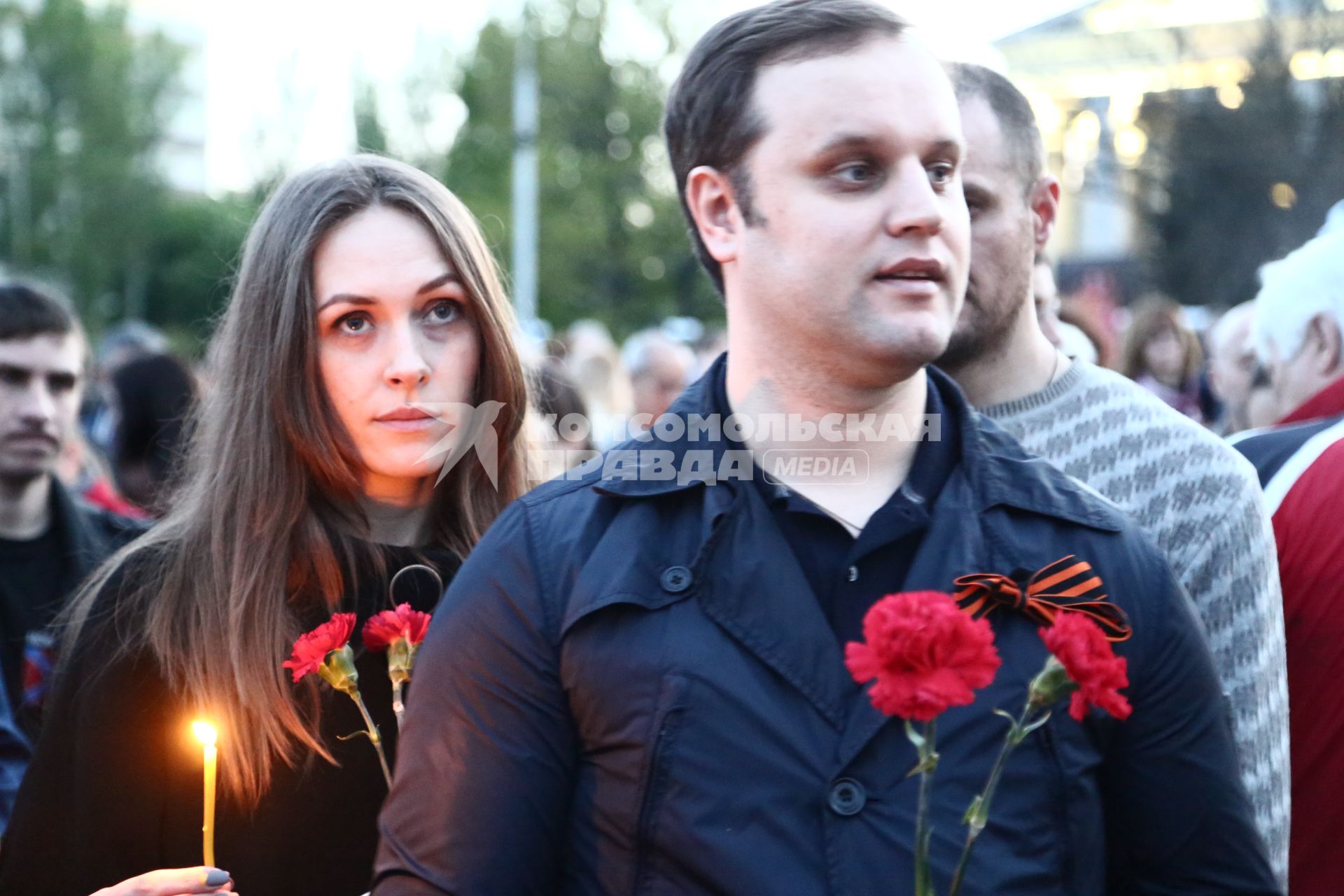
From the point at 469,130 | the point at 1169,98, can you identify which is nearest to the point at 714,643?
the point at 1169,98

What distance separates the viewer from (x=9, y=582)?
447 cm

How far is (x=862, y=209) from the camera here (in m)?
2.20

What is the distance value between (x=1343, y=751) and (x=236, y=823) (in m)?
2.16

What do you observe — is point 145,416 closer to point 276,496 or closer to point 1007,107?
point 276,496

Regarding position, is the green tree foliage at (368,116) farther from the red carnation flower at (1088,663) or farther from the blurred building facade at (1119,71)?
the red carnation flower at (1088,663)

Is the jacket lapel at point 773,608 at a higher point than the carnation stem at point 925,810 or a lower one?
higher

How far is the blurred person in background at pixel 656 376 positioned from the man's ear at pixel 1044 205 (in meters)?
6.34

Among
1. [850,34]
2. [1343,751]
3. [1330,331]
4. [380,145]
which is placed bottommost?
[1343,751]

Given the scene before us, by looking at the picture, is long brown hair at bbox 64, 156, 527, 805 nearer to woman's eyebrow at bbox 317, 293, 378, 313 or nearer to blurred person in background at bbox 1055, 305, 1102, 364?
woman's eyebrow at bbox 317, 293, 378, 313

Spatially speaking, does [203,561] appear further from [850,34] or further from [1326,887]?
[1326,887]

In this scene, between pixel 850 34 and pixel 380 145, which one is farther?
pixel 380 145

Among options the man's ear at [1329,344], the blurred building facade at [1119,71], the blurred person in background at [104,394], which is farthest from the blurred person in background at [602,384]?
the man's ear at [1329,344]

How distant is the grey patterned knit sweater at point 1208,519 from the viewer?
8.34 ft

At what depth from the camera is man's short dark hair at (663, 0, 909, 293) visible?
225 cm
